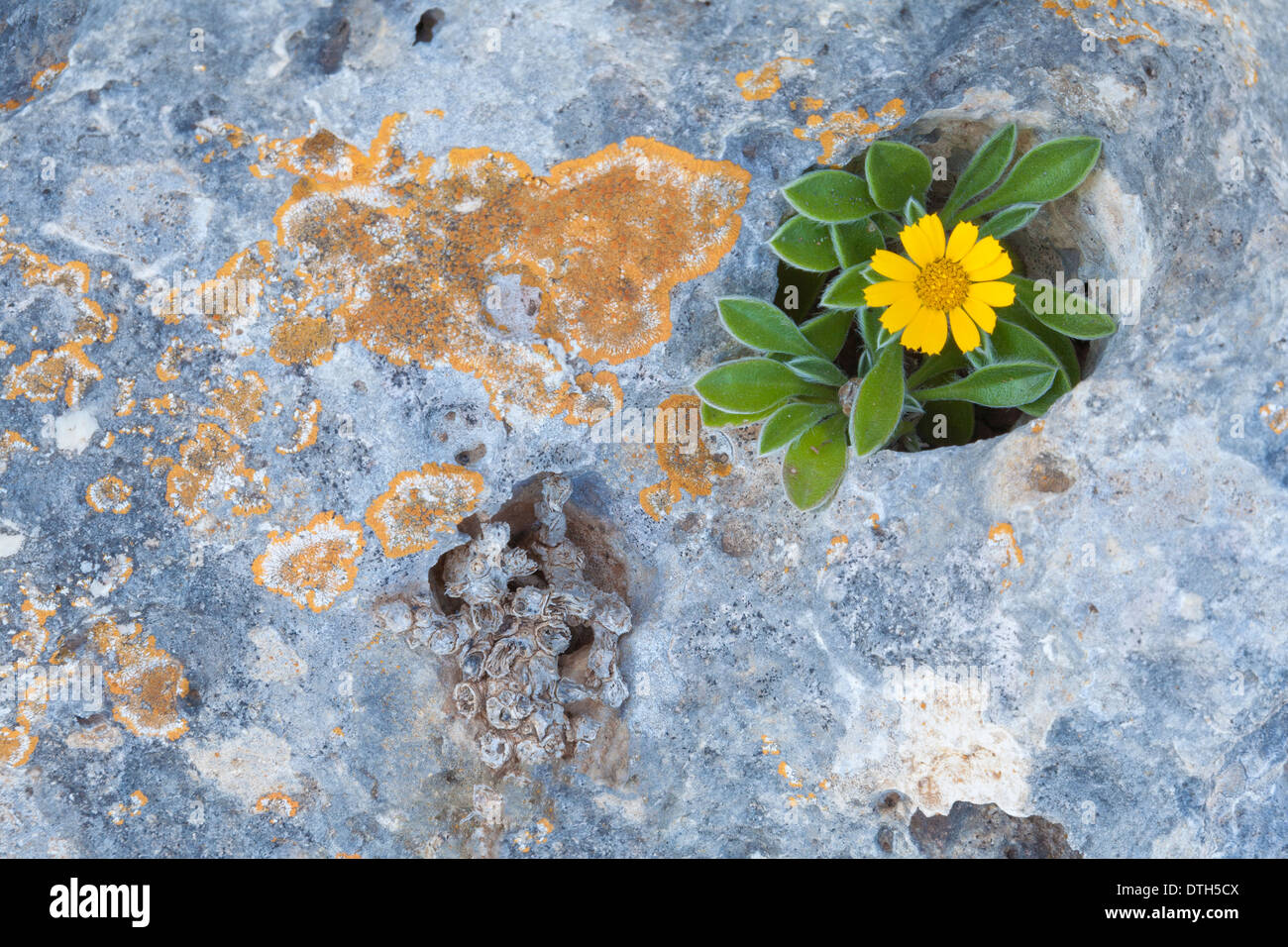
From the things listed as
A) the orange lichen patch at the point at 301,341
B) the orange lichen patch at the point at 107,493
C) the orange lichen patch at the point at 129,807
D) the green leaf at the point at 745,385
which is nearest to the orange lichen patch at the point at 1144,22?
the green leaf at the point at 745,385

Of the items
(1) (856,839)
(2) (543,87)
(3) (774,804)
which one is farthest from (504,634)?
(2) (543,87)

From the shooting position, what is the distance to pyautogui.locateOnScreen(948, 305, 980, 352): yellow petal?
88.7 inches

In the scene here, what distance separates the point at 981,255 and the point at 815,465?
58 cm

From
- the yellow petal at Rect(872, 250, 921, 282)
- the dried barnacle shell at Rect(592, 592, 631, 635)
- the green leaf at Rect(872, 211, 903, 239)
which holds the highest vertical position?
the green leaf at Rect(872, 211, 903, 239)

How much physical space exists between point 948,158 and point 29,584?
2359mm

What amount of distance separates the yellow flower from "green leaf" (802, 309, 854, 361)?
0.16m

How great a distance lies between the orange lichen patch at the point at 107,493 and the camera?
2312 millimetres

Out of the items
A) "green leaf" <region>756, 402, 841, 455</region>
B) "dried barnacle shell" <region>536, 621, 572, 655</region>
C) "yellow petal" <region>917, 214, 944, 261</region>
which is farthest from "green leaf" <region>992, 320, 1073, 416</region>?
"dried barnacle shell" <region>536, 621, 572, 655</region>

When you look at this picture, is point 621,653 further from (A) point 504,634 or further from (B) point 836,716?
(B) point 836,716

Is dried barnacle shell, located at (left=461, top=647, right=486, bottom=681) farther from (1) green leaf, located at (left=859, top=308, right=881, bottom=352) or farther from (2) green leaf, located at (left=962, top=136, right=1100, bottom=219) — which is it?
(2) green leaf, located at (left=962, top=136, right=1100, bottom=219)

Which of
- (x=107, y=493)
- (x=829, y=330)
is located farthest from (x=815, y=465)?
(x=107, y=493)

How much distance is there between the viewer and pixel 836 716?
2.39 metres

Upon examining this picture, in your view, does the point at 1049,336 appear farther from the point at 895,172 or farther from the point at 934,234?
the point at 895,172

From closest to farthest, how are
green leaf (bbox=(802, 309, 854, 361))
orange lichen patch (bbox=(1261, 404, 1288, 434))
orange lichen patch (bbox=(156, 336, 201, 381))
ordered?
orange lichen patch (bbox=(1261, 404, 1288, 434)) < orange lichen patch (bbox=(156, 336, 201, 381)) < green leaf (bbox=(802, 309, 854, 361))
